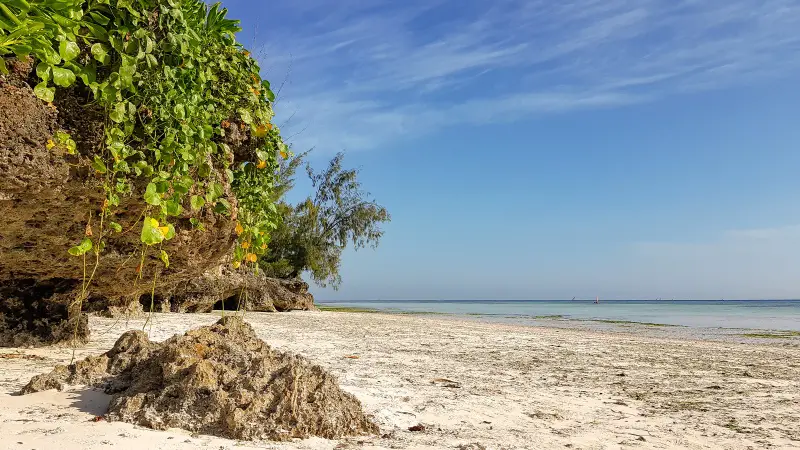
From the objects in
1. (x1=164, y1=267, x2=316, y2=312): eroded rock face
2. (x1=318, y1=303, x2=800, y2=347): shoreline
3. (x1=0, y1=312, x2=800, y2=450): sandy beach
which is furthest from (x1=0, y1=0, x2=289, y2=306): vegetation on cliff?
(x1=318, y1=303, x2=800, y2=347): shoreline

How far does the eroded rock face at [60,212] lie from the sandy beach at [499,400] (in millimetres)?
806

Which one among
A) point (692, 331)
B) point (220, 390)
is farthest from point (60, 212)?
point (692, 331)

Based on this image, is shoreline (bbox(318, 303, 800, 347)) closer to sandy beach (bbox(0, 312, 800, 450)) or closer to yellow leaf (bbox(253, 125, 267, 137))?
sandy beach (bbox(0, 312, 800, 450))

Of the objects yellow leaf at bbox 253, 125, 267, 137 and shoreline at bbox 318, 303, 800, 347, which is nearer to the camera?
yellow leaf at bbox 253, 125, 267, 137

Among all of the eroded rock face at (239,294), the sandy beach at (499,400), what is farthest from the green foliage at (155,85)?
the eroded rock face at (239,294)

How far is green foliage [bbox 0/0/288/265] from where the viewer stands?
2.84 m

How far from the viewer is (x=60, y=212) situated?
11.7 feet

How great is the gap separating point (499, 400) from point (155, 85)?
3.38 metres

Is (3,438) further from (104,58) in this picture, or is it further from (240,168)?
(240,168)

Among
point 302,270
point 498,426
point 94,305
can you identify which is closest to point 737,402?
point 498,426

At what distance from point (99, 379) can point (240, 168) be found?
5.93 ft

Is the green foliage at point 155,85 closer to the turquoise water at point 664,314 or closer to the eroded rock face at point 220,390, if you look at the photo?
the eroded rock face at point 220,390

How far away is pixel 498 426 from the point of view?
3.58m

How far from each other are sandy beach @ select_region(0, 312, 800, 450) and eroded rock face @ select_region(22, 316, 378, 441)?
0.10 m
